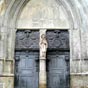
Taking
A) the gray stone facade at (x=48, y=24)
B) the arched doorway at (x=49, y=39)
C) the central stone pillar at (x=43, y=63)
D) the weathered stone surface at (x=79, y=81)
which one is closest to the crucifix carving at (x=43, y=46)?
the central stone pillar at (x=43, y=63)

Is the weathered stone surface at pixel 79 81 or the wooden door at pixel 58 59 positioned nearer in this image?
the weathered stone surface at pixel 79 81

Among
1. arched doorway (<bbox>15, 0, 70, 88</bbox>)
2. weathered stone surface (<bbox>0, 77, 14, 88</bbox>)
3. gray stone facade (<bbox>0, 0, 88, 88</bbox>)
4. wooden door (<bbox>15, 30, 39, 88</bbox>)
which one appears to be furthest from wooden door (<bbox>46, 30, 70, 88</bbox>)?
weathered stone surface (<bbox>0, 77, 14, 88</bbox>)

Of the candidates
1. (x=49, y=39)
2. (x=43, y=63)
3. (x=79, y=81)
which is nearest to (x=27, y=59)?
(x=43, y=63)

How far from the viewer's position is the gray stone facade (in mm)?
8234

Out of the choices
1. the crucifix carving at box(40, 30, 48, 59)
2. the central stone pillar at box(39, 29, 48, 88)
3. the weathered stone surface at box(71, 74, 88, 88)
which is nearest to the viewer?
the weathered stone surface at box(71, 74, 88, 88)

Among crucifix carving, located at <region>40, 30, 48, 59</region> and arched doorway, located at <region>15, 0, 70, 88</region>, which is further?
arched doorway, located at <region>15, 0, 70, 88</region>

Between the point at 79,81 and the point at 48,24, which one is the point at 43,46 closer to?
the point at 48,24

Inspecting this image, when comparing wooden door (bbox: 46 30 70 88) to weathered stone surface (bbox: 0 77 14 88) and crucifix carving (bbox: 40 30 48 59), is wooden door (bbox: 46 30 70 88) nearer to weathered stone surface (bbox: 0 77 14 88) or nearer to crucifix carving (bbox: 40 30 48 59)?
crucifix carving (bbox: 40 30 48 59)

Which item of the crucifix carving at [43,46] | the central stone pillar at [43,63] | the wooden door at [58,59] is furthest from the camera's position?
the wooden door at [58,59]

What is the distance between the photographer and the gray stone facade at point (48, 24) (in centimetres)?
823

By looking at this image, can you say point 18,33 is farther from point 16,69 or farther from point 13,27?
point 16,69

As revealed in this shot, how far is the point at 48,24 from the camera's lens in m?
8.72

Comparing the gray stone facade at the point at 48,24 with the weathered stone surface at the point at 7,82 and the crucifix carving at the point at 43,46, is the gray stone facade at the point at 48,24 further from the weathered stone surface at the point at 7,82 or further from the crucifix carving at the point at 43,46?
the crucifix carving at the point at 43,46

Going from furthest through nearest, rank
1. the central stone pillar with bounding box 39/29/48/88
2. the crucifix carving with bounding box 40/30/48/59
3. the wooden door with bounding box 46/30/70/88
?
the wooden door with bounding box 46/30/70/88 → the crucifix carving with bounding box 40/30/48/59 → the central stone pillar with bounding box 39/29/48/88
